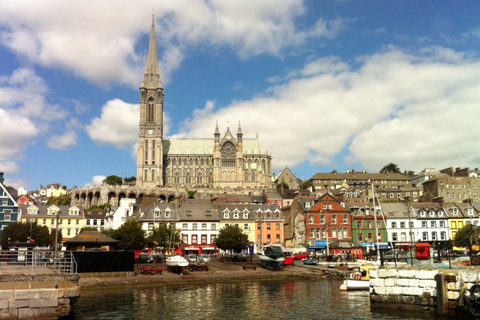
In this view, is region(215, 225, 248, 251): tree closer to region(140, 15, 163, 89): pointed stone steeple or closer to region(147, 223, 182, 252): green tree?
region(147, 223, 182, 252): green tree

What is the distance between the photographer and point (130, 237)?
61656 mm

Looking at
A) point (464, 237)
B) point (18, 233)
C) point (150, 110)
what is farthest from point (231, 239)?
point (150, 110)

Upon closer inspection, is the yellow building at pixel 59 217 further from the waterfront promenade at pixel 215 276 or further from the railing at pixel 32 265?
the railing at pixel 32 265

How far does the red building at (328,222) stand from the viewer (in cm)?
7974

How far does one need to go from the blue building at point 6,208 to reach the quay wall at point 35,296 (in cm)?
6026

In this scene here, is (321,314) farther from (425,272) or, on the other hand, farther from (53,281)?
(53,281)

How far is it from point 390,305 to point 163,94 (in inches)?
6413

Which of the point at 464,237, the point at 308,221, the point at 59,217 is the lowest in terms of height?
the point at 464,237

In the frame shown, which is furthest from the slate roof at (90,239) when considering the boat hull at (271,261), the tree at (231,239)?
the boat hull at (271,261)

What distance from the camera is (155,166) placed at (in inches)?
6649

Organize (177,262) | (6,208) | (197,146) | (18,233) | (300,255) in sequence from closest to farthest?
(177,262) → (300,255) → (18,233) → (6,208) → (197,146)

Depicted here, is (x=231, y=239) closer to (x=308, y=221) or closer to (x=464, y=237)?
(x=308, y=221)

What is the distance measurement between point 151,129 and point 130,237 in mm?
117967

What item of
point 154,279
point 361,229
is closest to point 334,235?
point 361,229
